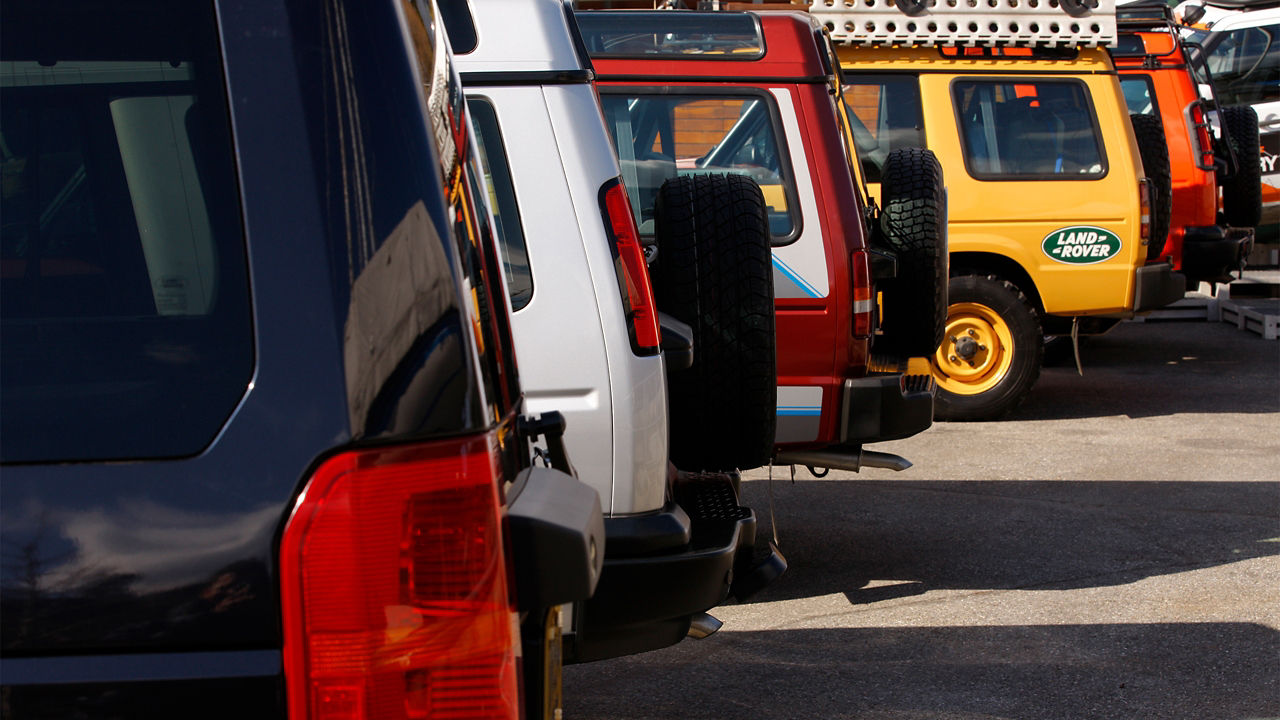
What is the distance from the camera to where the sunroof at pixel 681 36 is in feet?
19.6

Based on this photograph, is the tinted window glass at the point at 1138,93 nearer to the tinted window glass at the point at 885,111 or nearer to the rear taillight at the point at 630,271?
the tinted window glass at the point at 885,111

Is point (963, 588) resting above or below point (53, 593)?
below

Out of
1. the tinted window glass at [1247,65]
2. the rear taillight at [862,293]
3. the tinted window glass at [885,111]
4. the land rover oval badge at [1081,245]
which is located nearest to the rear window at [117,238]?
the rear taillight at [862,293]

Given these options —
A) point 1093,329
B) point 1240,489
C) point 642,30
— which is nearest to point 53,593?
point 642,30

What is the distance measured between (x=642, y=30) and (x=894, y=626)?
2800mm

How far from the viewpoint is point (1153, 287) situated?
890 centimetres

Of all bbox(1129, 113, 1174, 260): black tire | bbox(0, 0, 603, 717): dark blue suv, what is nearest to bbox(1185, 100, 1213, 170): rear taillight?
bbox(1129, 113, 1174, 260): black tire

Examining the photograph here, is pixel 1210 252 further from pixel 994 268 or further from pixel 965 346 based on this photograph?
pixel 965 346

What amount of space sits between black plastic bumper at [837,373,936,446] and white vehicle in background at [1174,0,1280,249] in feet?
41.3

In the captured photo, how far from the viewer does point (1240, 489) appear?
7.03 metres

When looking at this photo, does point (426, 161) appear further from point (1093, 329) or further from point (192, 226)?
point (1093, 329)

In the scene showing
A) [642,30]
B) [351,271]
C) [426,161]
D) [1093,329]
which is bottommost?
[1093,329]

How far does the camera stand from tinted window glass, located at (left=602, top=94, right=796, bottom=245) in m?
5.77

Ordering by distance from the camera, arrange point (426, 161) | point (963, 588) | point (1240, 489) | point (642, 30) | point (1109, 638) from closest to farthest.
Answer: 1. point (426, 161)
2. point (1109, 638)
3. point (963, 588)
4. point (642, 30)
5. point (1240, 489)
